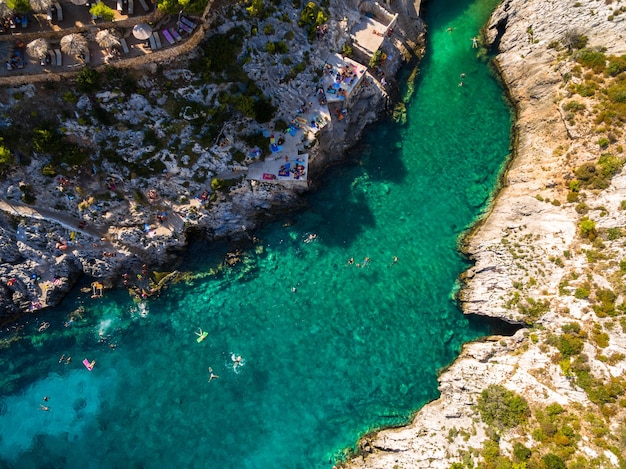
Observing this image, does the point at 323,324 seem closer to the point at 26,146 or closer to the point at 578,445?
the point at 578,445

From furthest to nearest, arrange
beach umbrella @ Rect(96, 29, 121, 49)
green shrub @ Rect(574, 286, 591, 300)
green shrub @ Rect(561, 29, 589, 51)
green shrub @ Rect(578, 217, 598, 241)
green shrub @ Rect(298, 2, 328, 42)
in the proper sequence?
green shrub @ Rect(561, 29, 589, 51)
green shrub @ Rect(298, 2, 328, 42)
green shrub @ Rect(578, 217, 598, 241)
green shrub @ Rect(574, 286, 591, 300)
beach umbrella @ Rect(96, 29, 121, 49)

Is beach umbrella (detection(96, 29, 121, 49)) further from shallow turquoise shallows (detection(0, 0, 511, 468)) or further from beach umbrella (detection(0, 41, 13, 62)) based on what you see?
shallow turquoise shallows (detection(0, 0, 511, 468))

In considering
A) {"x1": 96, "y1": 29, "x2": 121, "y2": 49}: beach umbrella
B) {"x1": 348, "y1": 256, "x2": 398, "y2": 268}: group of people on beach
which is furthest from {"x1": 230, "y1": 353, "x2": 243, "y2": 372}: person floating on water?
{"x1": 96, "y1": 29, "x2": 121, "y2": 49}: beach umbrella

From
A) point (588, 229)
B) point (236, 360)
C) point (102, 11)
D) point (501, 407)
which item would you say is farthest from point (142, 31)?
point (501, 407)

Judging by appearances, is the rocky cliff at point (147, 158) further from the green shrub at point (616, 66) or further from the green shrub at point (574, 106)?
the green shrub at point (616, 66)

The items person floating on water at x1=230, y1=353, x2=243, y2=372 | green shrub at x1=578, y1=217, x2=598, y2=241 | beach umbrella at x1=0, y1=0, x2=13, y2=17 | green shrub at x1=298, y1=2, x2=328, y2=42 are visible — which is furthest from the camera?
person floating on water at x1=230, y1=353, x2=243, y2=372

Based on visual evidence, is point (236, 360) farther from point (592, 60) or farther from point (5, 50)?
point (592, 60)

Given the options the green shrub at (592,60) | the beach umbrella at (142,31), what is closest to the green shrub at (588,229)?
the green shrub at (592,60)
